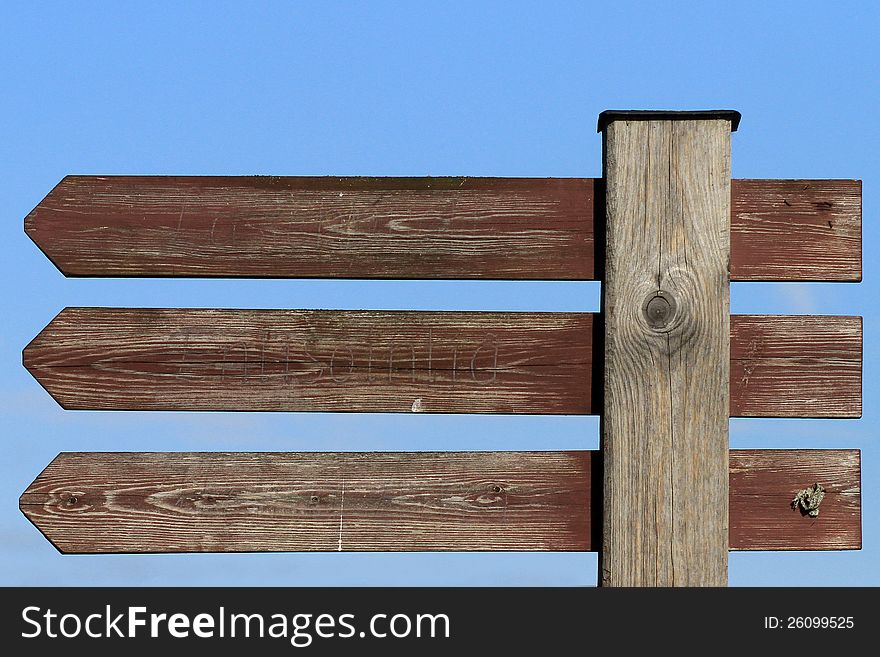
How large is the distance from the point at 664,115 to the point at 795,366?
1.06 m

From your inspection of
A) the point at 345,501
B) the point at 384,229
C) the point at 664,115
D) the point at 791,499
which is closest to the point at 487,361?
the point at 384,229

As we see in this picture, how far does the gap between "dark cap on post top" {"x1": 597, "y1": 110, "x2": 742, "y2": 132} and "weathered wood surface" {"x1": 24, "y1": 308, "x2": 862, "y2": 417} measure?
2.43 ft

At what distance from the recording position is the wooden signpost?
156 inches

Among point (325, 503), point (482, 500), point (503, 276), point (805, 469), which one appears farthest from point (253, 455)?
point (805, 469)

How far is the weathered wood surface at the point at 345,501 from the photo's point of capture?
400cm

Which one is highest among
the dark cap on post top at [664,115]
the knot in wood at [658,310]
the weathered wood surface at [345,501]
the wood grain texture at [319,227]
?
the dark cap on post top at [664,115]

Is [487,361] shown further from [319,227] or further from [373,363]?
[319,227]

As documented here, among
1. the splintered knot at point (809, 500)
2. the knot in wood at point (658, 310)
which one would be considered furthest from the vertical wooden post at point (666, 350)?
the splintered knot at point (809, 500)

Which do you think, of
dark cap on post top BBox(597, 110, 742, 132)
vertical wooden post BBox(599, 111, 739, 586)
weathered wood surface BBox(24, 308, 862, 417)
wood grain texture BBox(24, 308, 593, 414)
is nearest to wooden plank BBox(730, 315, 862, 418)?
weathered wood surface BBox(24, 308, 862, 417)

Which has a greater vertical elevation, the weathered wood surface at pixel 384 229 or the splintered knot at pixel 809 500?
the weathered wood surface at pixel 384 229

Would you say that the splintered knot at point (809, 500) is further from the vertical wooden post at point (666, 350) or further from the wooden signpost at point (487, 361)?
the vertical wooden post at point (666, 350)

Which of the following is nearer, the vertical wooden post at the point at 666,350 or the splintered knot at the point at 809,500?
the vertical wooden post at the point at 666,350

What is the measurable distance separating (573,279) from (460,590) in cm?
121

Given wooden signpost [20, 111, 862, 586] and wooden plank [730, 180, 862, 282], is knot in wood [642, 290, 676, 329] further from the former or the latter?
wooden plank [730, 180, 862, 282]
